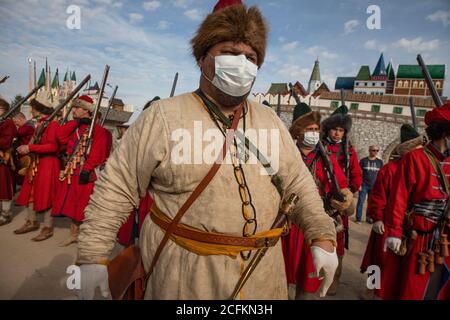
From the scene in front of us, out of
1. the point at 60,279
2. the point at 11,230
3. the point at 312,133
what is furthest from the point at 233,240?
the point at 11,230

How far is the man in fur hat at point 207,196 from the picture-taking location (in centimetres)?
142

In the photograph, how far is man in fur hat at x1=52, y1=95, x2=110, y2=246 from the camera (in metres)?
4.89

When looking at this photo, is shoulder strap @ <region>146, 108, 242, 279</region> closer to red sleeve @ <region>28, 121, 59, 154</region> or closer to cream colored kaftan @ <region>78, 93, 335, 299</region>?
cream colored kaftan @ <region>78, 93, 335, 299</region>

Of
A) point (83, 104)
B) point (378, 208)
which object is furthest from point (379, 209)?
point (83, 104)

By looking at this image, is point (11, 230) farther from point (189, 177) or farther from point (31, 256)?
point (189, 177)

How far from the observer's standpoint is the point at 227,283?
4.69 feet

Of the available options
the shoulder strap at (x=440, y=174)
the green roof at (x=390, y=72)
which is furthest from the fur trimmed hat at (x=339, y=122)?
the green roof at (x=390, y=72)

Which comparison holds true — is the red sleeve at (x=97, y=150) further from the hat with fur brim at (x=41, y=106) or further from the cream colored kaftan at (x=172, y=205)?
the cream colored kaftan at (x=172, y=205)

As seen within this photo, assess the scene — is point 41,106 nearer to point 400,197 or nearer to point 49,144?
point 49,144

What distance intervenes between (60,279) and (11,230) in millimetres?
2607

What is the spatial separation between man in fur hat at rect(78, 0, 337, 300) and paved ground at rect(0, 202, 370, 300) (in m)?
2.69

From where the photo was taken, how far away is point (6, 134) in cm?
564

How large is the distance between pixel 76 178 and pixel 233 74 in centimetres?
447

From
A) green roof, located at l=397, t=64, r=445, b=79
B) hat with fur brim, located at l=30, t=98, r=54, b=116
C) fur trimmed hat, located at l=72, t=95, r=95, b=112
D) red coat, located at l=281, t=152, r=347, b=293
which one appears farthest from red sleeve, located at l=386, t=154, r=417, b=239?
green roof, located at l=397, t=64, r=445, b=79
